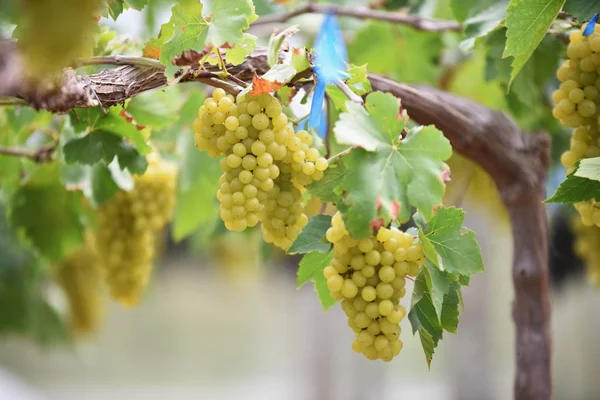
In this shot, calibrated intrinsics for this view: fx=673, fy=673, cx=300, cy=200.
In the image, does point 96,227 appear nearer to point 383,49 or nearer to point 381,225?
point 383,49

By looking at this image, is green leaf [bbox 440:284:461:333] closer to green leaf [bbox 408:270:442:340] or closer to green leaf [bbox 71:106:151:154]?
green leaf [bbox 408:270:442:340]

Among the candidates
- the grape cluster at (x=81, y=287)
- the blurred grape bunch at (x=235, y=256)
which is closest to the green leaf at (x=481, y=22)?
the grape cluster at (x=81, y=287)

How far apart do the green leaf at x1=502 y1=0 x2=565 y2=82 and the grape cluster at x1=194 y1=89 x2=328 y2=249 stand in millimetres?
241

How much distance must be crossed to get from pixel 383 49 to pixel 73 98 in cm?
94

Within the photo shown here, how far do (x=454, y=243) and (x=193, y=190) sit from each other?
869 mm

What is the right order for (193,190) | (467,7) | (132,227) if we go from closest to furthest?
(467,7) < (132,227) < (193,190)

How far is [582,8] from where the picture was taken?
2.34 ft

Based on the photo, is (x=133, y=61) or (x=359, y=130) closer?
(x=359, y=130)

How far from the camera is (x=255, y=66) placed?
30.5 inches

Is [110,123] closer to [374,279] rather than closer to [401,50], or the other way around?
[374,279]

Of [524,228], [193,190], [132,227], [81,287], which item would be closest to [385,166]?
[524,228]

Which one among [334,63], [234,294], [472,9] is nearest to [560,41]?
[472,9]

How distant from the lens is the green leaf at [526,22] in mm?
696

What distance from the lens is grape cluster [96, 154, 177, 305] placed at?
1.15 metres
